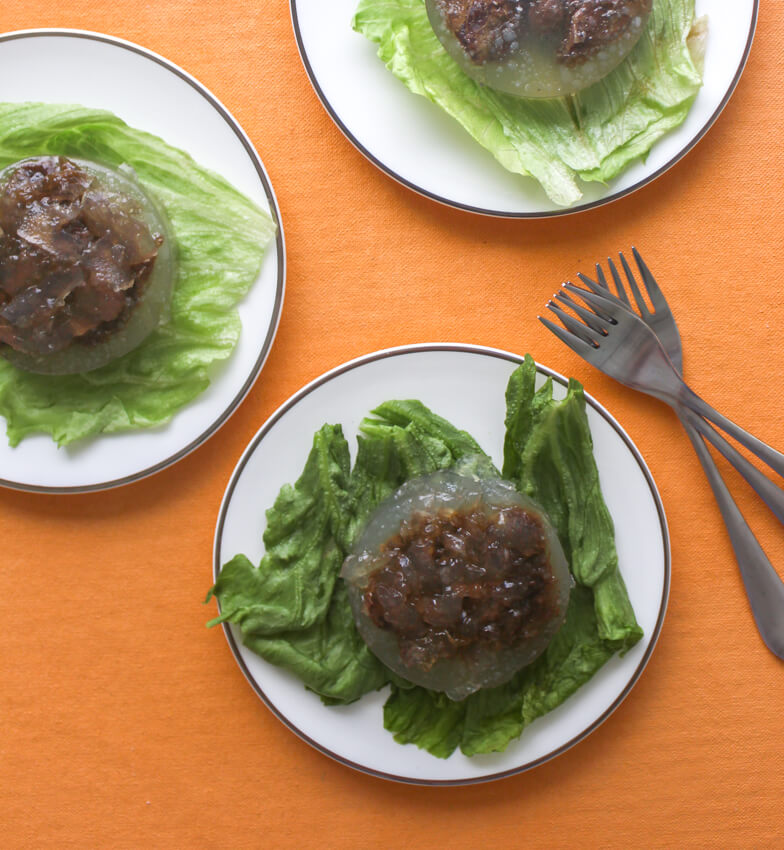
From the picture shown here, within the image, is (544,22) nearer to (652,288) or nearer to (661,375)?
(652,288)

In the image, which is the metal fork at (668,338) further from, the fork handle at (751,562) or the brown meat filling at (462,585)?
the brown meat filling at (462,585)

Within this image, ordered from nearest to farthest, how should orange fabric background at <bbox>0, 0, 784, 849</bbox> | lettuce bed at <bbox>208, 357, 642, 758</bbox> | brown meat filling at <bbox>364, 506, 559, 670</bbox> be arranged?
brown meat filling at <bbox>364, 506, 559, 670</bbox>
lettuce bed at <bbox>208, 357, 642, 758</bbox>
orange fabric background at <bbox>0, 0, 784, 849</bbox>

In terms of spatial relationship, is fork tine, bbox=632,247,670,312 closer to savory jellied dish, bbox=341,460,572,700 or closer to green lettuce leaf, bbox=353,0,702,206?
green lettuce leaf, bbox=353,0,702,206

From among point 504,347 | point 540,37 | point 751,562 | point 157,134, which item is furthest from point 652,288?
point 157,134

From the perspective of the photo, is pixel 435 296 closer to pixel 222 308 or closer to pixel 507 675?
pixel 222 308

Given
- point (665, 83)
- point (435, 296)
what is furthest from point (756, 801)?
point (665, 83)

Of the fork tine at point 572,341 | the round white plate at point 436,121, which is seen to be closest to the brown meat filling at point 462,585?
the fork tine at point 572,341

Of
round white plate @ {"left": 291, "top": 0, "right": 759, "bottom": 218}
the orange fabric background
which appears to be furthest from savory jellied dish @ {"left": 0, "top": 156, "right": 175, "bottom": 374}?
round white plate @ {"left": 291, "top": 0, "right": 759, "bottom": 218}
